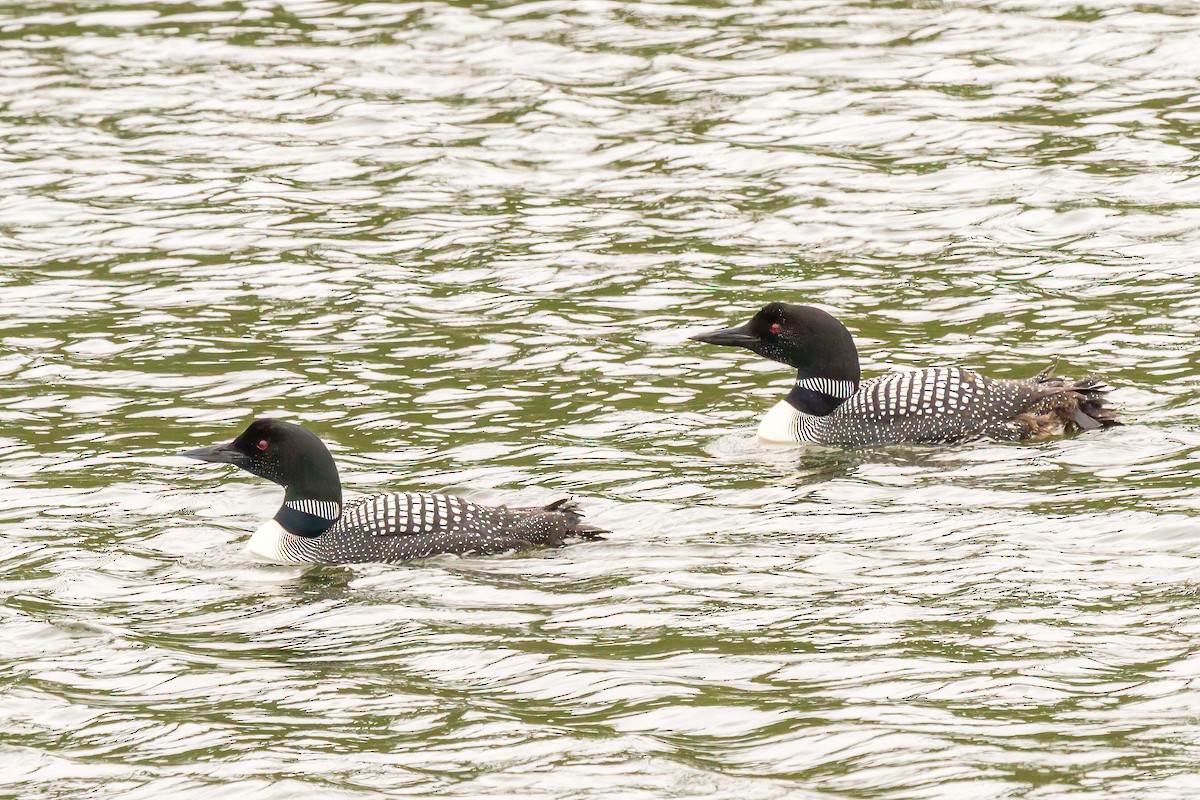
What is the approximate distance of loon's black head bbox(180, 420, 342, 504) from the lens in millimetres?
12094

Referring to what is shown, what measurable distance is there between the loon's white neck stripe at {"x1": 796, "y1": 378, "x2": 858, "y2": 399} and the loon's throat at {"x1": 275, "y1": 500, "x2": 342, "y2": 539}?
3443 millimetres

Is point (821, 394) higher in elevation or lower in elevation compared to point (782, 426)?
higher

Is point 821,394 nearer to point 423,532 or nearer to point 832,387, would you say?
point 832,387

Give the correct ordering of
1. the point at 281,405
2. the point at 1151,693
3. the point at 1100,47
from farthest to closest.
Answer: the point at 1100,47 → the point at 281,405 → the point at 1151,693

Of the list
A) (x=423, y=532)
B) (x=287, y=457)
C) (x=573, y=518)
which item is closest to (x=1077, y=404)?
(x=573, y=518)

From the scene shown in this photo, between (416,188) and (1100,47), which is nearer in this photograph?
(416,188)

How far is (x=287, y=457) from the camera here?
12.2m

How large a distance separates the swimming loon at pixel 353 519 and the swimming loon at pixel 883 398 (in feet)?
7.66

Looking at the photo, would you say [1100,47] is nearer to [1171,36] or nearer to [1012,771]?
[1171,36]

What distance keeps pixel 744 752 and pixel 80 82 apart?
14.4 meters

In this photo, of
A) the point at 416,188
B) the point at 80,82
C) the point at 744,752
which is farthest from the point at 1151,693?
the point at 80,82

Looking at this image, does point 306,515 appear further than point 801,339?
No

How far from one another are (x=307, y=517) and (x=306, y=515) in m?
0.01

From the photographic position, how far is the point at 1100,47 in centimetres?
2120
